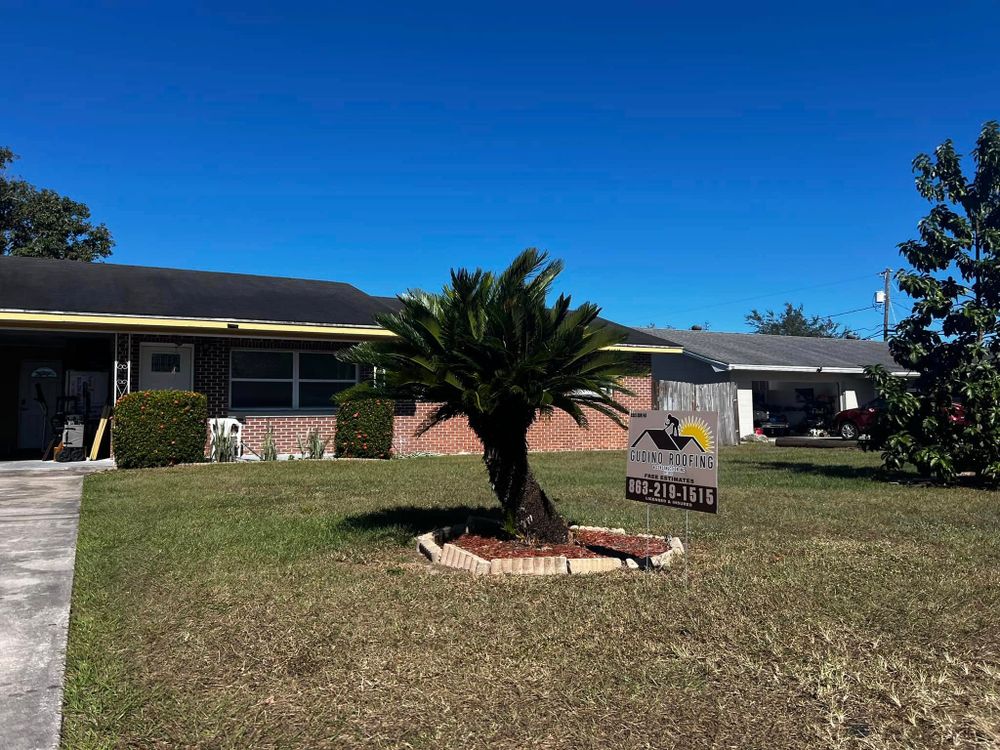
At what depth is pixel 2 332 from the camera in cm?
1431

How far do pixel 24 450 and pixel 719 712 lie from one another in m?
17.9

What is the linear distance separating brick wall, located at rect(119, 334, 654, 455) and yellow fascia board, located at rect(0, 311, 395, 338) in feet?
2.50

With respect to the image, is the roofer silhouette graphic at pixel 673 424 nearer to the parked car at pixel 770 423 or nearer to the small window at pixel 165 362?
the small window at pixel 165 362

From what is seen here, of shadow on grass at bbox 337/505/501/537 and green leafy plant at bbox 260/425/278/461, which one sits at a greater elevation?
green leafy plant at bbox 260/425/278/461

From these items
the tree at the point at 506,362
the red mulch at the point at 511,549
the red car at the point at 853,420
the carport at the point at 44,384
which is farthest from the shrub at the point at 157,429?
the red car at the point at 853,420

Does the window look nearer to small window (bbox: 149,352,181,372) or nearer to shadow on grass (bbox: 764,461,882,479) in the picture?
small window (bbox: 149,352,181,372)

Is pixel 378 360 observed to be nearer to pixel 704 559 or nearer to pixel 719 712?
pixel 704 559

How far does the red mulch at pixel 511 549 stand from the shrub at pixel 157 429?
8770 millimetres

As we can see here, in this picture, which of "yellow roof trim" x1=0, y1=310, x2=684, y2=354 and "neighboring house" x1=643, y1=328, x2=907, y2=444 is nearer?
"yellow roof trim" x1=0, y1=310, x2=684, y2=354

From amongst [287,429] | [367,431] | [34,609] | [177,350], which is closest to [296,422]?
[287,429]

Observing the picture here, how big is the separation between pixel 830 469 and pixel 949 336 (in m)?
3.38

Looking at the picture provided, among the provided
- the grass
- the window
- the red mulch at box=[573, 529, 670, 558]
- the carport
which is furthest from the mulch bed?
the carport

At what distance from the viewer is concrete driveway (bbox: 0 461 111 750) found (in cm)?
333

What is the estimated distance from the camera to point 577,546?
630cm
